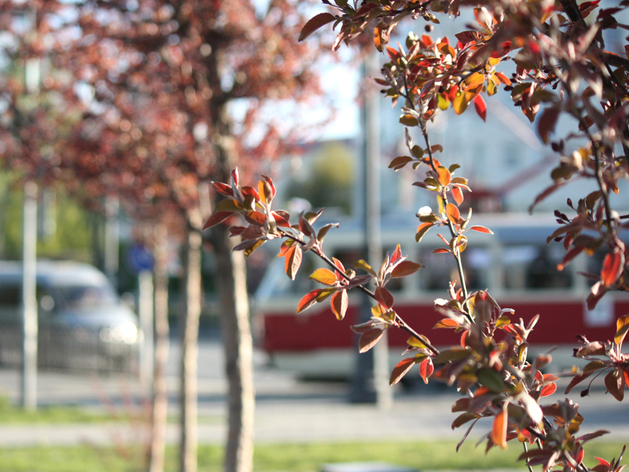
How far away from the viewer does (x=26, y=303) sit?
12.2 meters

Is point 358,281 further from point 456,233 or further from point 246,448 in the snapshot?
point 246,448

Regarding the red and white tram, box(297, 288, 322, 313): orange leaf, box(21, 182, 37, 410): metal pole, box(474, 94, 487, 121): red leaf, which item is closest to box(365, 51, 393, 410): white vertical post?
the red and white tram

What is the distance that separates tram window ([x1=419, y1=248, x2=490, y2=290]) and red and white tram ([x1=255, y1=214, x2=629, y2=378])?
0.02m

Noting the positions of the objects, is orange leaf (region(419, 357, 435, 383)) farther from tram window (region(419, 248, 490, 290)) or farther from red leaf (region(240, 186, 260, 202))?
tram window (region(419, 248, 490, 290))

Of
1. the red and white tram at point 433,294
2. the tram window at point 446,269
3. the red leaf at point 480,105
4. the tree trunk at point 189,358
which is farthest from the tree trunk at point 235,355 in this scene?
the tram window at point 446,269

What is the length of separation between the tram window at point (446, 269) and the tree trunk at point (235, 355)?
893cm

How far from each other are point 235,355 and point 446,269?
9.48 meters

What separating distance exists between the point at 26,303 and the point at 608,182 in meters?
12.0

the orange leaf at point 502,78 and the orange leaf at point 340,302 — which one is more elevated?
the orange leaf at point 502,78

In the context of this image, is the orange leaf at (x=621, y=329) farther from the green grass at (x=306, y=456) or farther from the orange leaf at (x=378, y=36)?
the green grass at (x=306, y=456)

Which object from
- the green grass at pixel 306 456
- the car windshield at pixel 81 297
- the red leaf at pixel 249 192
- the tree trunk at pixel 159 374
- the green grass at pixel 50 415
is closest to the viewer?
the red leaf at pixel 249 192

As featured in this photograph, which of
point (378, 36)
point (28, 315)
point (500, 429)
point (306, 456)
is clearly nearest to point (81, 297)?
point (28, 315)

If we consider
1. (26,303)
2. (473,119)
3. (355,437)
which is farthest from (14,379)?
(473,119)

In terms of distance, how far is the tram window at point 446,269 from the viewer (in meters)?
13.7
